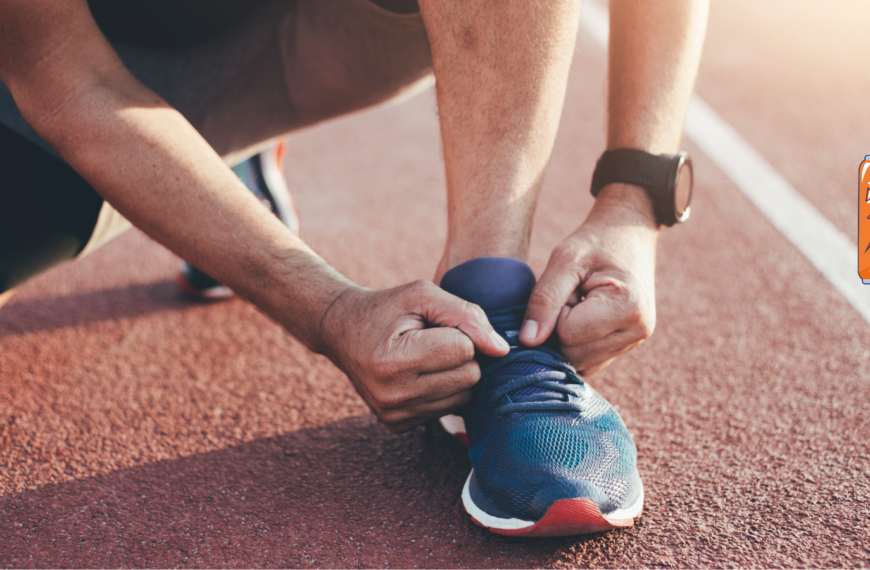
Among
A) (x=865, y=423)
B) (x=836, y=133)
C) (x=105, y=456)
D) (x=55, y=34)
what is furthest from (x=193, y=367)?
(x=836, y=133)

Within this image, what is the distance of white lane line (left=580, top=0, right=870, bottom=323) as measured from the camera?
201cm

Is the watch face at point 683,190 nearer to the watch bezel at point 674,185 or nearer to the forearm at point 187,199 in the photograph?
the watch bezel at point 674,185

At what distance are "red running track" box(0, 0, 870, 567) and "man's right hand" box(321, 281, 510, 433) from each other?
0.21m

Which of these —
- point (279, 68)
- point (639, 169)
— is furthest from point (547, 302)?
point (279, 68)

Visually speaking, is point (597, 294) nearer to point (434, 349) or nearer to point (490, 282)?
point (490, 282)

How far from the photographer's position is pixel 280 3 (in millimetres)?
1780

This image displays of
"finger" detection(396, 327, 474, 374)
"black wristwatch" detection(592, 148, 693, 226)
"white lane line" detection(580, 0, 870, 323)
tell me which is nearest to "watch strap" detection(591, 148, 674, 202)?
"black wristwatch" detection(592, 148, 693, 226)

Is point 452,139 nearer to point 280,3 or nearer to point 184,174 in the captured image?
point 184,174

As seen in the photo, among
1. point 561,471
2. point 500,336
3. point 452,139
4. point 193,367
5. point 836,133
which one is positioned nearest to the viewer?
point 561,471

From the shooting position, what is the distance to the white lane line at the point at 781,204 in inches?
79.2

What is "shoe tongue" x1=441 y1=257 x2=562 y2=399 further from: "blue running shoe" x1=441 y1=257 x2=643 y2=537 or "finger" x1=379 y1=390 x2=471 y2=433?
"finger" x1=379 y1=390 x2=471 y2=433

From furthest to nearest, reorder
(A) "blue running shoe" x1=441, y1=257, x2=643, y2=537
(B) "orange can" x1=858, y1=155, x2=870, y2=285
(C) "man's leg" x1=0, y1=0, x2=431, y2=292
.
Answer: (B) "orange can" x1=858, y1=155, x2=870, y2=285 < (C) "man's leg" x1=0, y1=0, x2=431, y2=292 < (A) "blue running shoe" x1=441, y1=257, x2=643, y2=537

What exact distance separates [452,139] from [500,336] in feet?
1.35

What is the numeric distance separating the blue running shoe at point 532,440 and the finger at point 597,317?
53 mm
